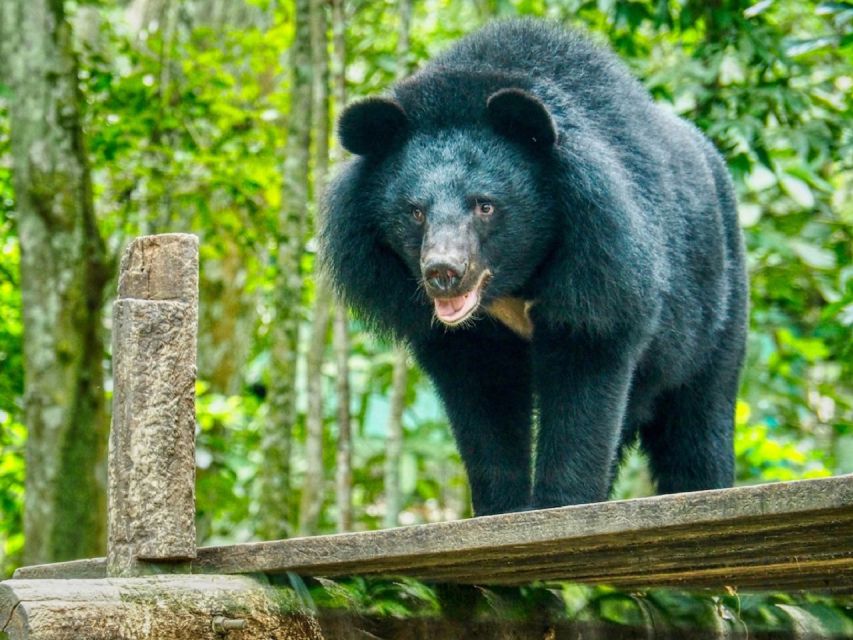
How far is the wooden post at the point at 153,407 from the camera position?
9.27 feet

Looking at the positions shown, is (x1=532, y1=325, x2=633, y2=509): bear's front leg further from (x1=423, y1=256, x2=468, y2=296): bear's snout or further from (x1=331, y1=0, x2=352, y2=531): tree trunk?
(x1=331, y1=0, x2=352, y2=531): tree trunk

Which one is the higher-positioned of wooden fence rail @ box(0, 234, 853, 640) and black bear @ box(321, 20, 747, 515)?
black bear @ box(321, 20, 747, 515)

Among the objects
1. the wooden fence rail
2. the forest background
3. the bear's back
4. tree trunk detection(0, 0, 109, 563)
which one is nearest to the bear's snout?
the bear's back

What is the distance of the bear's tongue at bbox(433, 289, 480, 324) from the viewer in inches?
140

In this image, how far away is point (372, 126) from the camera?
12.7ft

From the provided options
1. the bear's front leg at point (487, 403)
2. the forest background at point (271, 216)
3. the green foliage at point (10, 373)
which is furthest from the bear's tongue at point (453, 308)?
the green foliage at point (10, 373)

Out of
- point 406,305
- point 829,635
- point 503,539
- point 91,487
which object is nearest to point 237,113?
point 91,487

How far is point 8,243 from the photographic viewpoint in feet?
24.2

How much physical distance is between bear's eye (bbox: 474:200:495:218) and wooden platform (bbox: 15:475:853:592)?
42.2 inches

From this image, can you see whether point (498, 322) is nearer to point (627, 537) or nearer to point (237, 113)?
point (627, 537)

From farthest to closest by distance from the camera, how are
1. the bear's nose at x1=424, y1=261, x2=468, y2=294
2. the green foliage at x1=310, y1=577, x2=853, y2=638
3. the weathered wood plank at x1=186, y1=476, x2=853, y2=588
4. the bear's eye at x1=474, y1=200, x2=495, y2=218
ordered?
the bear's eye at x1=474, y1=200, x2=495, y2=218, the bear's nose at x1=424, y1=261, x2=468, y2=294, the green foliage at x1=310, y1=577, x2=853, y2=638, the weathered wood plank at x1=186, y1=476, x2=853, y2=588

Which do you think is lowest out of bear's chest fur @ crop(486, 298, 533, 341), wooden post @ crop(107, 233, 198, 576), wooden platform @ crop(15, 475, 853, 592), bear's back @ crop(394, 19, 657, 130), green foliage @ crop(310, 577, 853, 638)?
green foliage @ crop(310, 577, 853, 638)

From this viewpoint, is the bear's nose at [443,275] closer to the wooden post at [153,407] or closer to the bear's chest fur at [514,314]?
the bear's chest fur at [514,314]

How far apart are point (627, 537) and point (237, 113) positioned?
5220 millimetres
